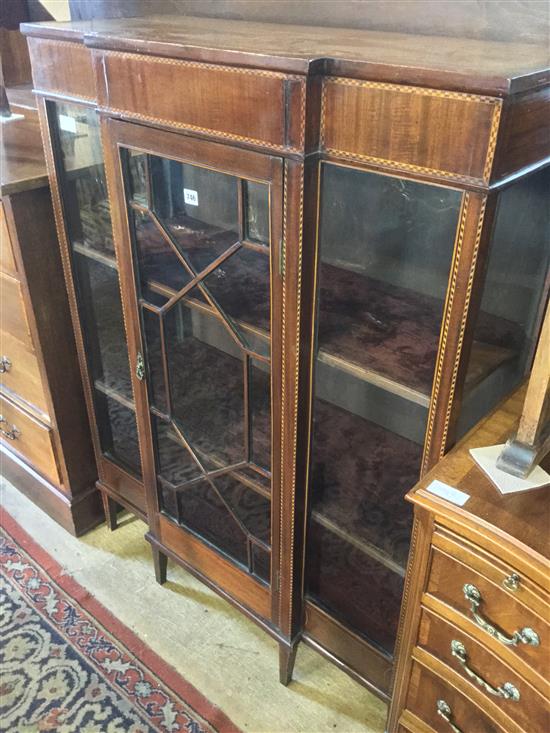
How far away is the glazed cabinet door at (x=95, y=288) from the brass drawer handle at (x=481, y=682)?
788mm

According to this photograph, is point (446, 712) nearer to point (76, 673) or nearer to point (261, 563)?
point (261, 563)

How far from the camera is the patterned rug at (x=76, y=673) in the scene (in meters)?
1.17

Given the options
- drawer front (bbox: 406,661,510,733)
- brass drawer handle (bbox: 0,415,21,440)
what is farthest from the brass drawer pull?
brass drawer handle (bbox: 0,415,21,440)

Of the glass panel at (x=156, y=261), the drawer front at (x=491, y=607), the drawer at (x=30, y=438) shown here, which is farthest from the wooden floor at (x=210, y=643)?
the glass panel at (x=156, y=261)

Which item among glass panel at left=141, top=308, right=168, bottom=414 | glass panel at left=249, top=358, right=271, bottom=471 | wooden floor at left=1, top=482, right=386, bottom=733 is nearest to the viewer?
glass panel at left=249, top=358, right=271, bottom=471

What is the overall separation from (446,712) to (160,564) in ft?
2.35

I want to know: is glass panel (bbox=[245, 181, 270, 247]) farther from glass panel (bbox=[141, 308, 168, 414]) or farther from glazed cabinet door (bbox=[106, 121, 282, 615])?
glass panel (bbox=[141, 308, 168, 414])

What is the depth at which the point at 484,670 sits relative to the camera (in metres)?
0.80

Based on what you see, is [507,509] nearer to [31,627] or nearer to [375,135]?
[375,135]

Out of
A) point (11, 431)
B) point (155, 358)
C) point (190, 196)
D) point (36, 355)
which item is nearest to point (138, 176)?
point (190, 196)

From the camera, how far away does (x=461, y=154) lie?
0.64 meters

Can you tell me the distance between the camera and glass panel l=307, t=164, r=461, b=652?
78 cm

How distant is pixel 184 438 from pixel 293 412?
32cm

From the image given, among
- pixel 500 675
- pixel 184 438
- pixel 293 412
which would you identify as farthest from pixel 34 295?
pixel 500 675
